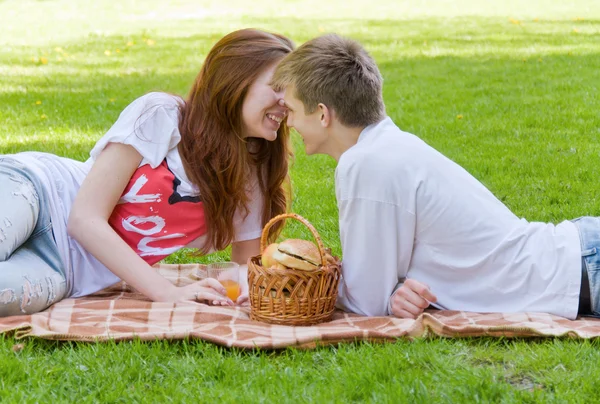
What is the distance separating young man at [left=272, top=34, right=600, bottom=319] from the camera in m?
3.20

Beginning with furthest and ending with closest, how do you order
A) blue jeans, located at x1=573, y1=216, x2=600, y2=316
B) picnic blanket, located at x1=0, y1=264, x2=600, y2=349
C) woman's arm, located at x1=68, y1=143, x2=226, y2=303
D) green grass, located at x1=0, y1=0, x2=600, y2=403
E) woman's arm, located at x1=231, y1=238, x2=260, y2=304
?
1. woman's arm, located at x1=231, y1=238, x2=260, y2=304
2. woman's arm, located at x1=68, y1=143, x2=226, y2=303
3. blue jeans, located at x1=573, y1=216, x2=600, y2=316
4. picnic blanket, located at x1=0, y1=264, x2=600, y2=349
5. green grass, located at x1=0, y1=0, x2=600, y2=403

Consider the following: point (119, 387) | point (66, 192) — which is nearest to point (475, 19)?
point (66, 192)

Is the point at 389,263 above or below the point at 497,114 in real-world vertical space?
above

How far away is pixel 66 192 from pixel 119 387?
4.12 ft

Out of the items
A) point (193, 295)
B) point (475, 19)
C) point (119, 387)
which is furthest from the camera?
point (475, 19)

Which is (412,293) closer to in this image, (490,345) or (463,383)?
(490,345)

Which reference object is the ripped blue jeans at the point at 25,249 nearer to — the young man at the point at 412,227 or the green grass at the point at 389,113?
the green grass at the point at 389,113

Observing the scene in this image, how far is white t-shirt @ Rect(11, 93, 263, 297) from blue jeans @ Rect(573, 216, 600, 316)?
160 centimetres

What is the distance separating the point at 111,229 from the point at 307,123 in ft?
2.97

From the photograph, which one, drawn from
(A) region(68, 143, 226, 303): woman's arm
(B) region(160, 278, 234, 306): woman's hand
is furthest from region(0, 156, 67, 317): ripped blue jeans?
(B) region(160, 278, 234, 306): woman's hand

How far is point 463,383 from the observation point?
268cm

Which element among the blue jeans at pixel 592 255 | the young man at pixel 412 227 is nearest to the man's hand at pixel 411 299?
the young man at pixel 412 227

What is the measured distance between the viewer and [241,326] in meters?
3.25

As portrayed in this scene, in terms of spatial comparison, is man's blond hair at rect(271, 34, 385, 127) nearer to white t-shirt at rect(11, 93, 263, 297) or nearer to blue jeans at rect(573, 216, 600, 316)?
white t-shirt at rect(11, 93, 263, 297)
